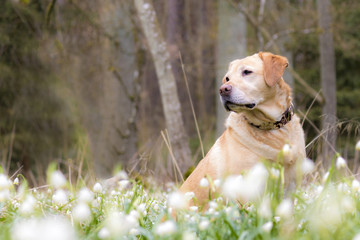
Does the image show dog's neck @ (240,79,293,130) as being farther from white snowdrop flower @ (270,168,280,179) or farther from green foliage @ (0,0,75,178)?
green foliage @ (0,0,75,178)

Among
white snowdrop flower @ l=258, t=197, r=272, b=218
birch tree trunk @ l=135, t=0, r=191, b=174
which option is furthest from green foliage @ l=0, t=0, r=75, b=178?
white snowdrop flower @ l=258, t=197, r=272, b=218

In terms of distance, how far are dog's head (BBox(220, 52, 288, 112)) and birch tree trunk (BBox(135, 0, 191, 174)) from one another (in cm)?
188

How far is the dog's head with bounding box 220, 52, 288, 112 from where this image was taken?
328cm

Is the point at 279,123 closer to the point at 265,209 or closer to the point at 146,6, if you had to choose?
the point at 265,209

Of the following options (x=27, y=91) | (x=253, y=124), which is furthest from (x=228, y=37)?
(x=253, y=124)

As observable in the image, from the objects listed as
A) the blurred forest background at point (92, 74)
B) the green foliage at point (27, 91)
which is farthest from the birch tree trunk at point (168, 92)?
the green foliage at point (27, 91)

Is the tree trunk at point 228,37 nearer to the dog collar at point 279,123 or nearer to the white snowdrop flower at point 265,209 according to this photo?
the dog collar at point 279,123

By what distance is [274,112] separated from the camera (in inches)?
134

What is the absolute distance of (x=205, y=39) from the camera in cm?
1404

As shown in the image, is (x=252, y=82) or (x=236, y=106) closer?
(x=236, y=106)

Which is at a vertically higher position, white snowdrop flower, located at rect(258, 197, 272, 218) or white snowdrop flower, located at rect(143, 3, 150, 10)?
white snowdrop flower, located at rect(143, 3, 150, 10)

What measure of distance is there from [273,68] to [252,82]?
20cm

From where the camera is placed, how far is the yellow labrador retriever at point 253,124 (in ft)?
10.4

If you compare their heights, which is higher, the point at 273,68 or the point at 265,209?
the point at 273,68
